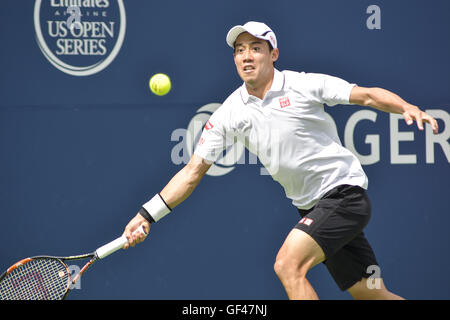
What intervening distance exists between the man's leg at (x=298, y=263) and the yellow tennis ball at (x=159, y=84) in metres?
1.42

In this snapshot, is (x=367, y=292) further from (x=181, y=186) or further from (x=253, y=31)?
(x=253, y=31)

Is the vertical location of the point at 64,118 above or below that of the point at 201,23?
below

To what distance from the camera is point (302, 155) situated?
12.7 feet

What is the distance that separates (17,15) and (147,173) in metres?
1.31

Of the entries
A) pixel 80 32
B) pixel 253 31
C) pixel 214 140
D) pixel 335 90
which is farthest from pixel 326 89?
pixel 80 32

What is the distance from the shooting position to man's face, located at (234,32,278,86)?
12.9 feet

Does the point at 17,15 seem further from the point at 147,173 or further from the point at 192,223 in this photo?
the point at 192,223

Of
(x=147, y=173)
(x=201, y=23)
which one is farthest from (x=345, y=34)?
(x=147, y=173)

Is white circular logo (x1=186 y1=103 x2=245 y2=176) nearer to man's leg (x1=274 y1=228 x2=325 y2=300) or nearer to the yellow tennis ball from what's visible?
the yellow tennis ball

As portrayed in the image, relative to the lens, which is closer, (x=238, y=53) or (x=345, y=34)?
(x=238, y=53)

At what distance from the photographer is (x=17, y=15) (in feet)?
15.8

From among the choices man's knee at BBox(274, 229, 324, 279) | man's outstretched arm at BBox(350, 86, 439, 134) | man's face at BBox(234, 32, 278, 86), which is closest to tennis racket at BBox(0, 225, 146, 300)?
man's knee at BBox(274, 229, 324, 279)

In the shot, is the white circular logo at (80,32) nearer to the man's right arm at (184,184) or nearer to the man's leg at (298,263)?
the man's right arm at (184,184)

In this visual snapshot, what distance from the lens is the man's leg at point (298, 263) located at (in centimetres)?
355
